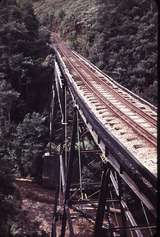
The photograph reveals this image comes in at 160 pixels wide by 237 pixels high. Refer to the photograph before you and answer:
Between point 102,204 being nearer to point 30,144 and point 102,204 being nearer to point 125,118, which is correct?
point 125,118

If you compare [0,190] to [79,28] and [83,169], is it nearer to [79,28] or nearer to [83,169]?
[83,169]

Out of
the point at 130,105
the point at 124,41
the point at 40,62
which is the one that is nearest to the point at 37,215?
the point at 130,105

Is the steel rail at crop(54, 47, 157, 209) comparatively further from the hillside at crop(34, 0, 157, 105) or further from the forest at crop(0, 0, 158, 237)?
the hillside at crop(34, 0, 157, 105)

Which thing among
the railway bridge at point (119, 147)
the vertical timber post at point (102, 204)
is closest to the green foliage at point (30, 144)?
the railway bridge at point (119, 147)

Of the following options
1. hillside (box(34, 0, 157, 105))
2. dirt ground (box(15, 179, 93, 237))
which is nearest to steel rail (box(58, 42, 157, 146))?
dirt ground (box(15, 179, 93, 237))

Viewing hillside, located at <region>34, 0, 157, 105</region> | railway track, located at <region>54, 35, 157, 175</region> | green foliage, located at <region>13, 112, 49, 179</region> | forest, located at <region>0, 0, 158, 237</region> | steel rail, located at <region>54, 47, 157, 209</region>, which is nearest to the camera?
steel rail, located at <region>54, 47, 157, 209</region>

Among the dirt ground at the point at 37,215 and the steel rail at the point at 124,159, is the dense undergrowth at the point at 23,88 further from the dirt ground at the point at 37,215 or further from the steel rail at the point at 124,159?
the steel rail at the point at 124,159
